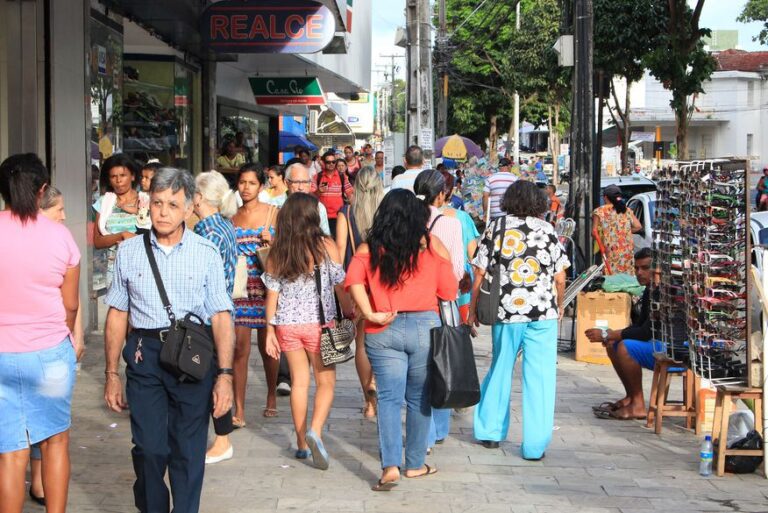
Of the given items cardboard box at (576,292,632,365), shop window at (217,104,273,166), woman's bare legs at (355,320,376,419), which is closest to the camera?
woman's bare legs at (355,320,376,419)

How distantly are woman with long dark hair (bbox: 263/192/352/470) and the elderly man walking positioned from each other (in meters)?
1.63

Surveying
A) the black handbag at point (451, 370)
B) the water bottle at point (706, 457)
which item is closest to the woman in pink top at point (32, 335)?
the black handbag at point (451, 370)

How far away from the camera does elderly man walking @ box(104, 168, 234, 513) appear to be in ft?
15.6

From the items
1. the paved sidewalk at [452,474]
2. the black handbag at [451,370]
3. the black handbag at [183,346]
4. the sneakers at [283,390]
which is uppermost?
the black handbag at [183,346]

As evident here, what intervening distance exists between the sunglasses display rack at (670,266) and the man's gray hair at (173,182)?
3637 mm

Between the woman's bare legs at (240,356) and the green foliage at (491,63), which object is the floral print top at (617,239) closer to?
the woman's bare legs at (240,356)

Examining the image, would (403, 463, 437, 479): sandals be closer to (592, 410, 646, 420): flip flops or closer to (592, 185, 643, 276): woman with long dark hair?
(592, 410, 646, 420): flip flops

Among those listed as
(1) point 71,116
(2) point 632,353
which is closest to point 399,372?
(2) point 632,353

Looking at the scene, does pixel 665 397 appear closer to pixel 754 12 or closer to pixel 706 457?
pixel 706 457

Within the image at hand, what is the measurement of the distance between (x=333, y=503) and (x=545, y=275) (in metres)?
2.06

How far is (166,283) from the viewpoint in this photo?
477 centimetres

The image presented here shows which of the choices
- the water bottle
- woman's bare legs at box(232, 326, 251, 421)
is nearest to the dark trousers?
woman's bare legs at box(232, 326, 251, 421)

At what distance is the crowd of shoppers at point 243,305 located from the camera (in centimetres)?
469

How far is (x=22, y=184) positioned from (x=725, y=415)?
4375 millimetres
